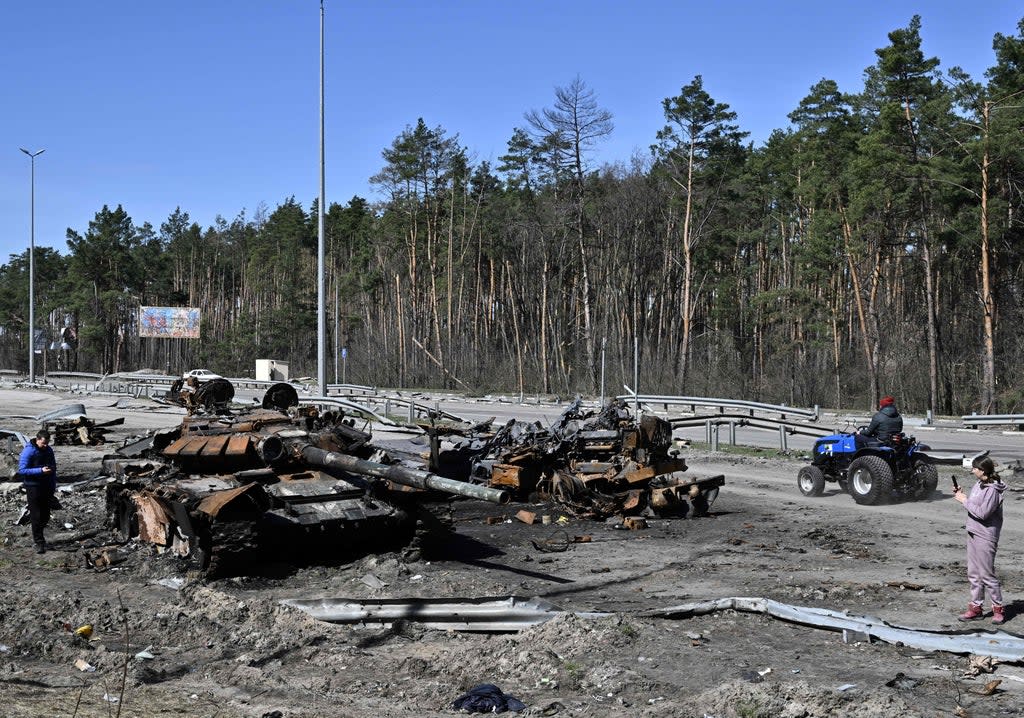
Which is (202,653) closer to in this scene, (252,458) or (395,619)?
(395,619)

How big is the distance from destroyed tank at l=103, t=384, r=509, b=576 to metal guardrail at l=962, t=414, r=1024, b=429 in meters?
20.2

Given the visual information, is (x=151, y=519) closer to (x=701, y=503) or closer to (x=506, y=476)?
(x=506, y=476)

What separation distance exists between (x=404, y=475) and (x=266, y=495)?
1.69 metres

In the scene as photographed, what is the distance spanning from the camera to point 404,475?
1080cm

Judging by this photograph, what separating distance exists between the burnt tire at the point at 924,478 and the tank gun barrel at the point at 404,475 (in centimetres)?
842

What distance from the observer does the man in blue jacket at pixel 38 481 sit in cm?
1320

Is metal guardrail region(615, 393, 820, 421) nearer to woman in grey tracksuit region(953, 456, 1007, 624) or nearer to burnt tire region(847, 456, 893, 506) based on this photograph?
burnt tire region(847, 456, 893, 506)

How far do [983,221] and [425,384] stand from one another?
115 feet

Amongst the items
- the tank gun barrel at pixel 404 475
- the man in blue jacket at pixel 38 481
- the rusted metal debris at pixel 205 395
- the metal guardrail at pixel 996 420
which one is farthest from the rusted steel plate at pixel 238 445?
the metal guardrail at pixel 996 420

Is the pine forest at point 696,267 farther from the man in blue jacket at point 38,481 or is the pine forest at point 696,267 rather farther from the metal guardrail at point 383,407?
the man in blue jacket at point 38,481

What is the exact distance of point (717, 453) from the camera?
23.6 m

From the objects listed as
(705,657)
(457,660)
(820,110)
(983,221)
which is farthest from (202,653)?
(820,110)

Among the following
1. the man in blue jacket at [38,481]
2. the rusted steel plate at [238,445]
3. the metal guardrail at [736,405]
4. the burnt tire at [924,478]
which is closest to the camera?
the rusted steel plate at [238,445]

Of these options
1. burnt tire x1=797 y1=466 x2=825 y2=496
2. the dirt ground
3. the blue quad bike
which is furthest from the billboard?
the blue quad bike
